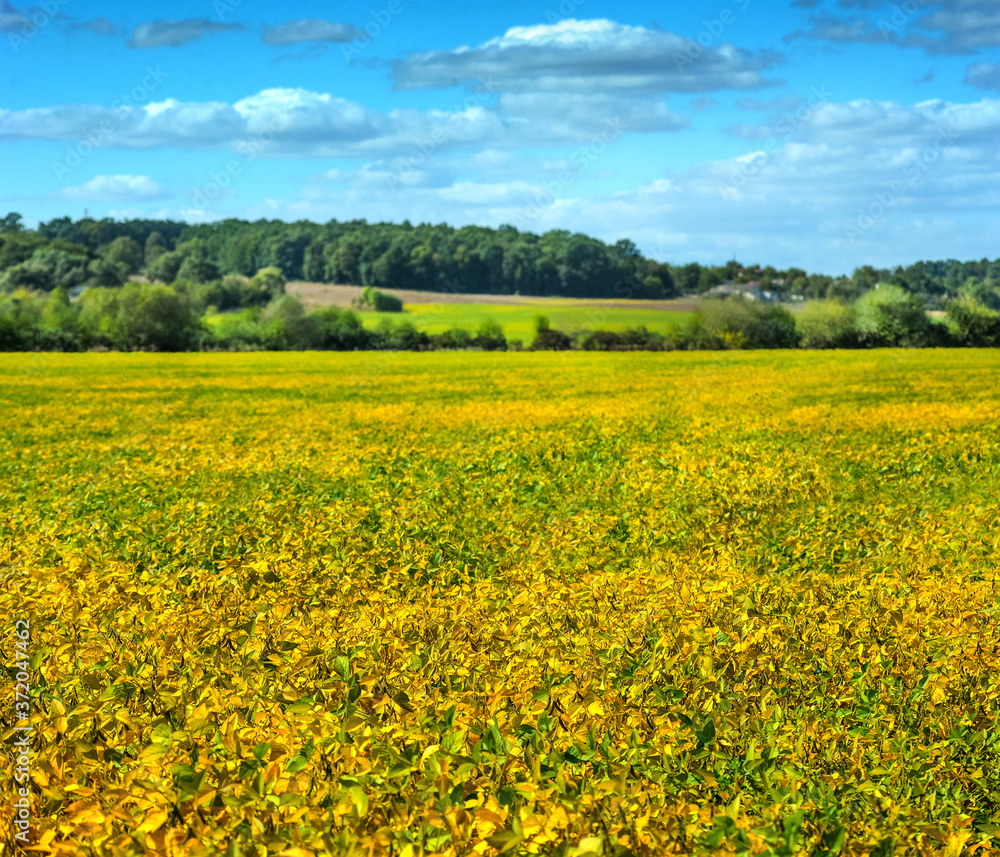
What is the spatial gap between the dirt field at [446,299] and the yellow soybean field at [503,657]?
11281cm

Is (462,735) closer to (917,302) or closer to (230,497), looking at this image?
(230,497)

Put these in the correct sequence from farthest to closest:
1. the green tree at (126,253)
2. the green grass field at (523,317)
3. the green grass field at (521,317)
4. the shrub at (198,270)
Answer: the green tree at (126,253) < the shrub at (198,270) < the green grass field at (523,317) < the green grass field at (521,317)

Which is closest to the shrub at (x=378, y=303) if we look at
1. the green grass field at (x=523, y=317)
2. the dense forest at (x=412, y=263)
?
the green grass field at (x=523, y=317)

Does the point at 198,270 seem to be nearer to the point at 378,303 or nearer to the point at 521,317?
the point at 378,303

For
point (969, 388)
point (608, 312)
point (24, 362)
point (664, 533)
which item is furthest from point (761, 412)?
point (608, 312)

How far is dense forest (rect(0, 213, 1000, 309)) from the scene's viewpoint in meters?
145

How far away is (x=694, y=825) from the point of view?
4633mm

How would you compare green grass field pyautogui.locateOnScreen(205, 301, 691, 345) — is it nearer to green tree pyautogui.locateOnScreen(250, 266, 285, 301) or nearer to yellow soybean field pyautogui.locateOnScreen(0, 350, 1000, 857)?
green tree pyautogui.locateOnScreen(250, 266, 285, 301)

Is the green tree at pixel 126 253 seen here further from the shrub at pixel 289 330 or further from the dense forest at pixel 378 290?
the shrub at pixel 289 330

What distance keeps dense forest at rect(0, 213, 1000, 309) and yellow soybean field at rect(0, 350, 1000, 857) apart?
13523cm

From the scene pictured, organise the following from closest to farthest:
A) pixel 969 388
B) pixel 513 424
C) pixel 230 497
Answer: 1. pixel 230 497
2. pixel 513 424
3. pixel 969 388

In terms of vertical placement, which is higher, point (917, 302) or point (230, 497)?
point (917, 302)

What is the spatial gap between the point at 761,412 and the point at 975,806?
73.8ft

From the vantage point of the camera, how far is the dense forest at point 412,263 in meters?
145
